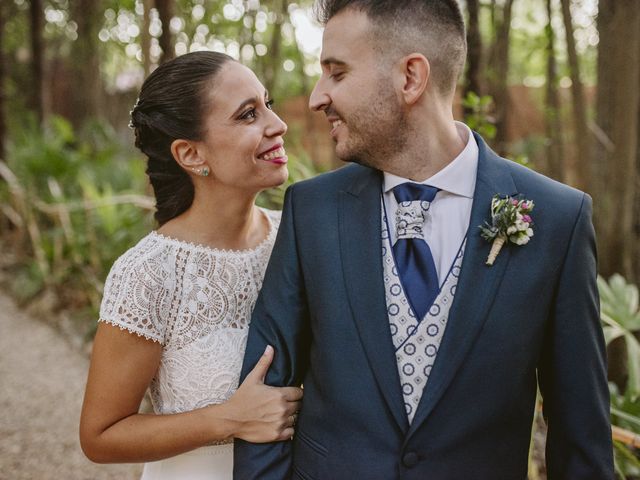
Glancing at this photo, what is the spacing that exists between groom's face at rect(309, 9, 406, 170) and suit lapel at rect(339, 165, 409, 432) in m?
0.11

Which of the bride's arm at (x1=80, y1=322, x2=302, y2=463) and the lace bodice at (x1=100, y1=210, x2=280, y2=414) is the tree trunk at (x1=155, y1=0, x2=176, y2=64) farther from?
the bride's arm at (x1=80, y1=322, x2=302, y2=463)

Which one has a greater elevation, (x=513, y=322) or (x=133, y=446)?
(x=513, y=322)

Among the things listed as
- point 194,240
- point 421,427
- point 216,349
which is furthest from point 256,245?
point 421,427

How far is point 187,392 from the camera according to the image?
2145 mm

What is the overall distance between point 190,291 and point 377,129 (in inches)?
32.8

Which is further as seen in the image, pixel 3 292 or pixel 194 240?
pixel 3 292

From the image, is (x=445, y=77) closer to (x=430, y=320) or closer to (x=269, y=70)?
(x=430, y=320)

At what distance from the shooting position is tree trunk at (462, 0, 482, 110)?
10.5ft

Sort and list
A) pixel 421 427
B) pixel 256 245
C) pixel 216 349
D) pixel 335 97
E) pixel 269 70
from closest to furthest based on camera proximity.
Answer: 1. pixel 421 427
2. pixel 335 97
3. pixel 216 349
4. pixel 256 245
5. pixel 269 70

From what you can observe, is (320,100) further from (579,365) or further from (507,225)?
(579,365)

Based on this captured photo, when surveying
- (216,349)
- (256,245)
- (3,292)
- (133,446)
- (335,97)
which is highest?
(335,97)

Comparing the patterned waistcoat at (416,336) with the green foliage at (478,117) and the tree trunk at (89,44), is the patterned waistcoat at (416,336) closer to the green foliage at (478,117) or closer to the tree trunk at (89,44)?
the green foliage at (478,117)

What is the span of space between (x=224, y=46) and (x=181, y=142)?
16.5 feet

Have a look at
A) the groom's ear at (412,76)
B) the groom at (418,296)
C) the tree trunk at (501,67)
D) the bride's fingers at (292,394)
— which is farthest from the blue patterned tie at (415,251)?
the tree trunk at (501,67)
